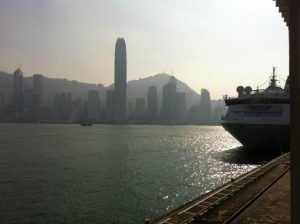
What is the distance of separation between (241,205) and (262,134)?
50.2m

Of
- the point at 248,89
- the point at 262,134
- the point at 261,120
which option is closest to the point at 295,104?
the point at 261,120

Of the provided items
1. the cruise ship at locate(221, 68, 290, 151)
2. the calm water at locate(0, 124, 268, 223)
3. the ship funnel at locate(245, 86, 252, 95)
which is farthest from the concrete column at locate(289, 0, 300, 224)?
the ship funnel at locate(245, 86, 252, 95)

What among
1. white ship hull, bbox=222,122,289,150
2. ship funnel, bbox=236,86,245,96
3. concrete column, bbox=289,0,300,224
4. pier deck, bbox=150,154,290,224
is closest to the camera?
concrete column, bbox=289,0,300,224

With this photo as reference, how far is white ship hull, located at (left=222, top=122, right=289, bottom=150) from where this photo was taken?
62844 mm

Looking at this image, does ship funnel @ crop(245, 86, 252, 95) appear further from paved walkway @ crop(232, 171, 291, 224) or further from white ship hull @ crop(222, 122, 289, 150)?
paved walkway @ crop(232, 171, 291, 224)

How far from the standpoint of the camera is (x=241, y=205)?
17156 mm

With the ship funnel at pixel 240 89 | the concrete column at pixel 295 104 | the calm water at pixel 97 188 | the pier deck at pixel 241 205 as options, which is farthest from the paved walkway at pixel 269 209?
the ship funnel at pixel 240 89

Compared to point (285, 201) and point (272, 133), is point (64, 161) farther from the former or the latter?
point (285, 201)

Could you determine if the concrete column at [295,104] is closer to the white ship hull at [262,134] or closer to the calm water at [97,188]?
the calm water at [97,188]

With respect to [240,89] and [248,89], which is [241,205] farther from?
[240,89]

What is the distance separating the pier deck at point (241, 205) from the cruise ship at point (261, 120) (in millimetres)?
40690

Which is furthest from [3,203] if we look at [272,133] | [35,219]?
[272,133]

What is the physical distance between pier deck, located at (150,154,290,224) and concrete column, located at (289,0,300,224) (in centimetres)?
765

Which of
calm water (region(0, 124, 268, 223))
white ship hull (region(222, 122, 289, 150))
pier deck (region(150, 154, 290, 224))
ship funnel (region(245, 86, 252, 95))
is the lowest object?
calm water (region(0, 124, 268, 223))
